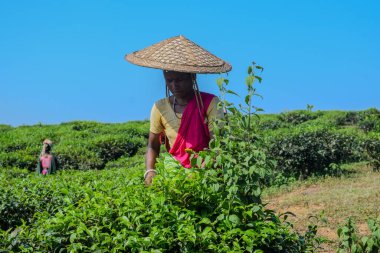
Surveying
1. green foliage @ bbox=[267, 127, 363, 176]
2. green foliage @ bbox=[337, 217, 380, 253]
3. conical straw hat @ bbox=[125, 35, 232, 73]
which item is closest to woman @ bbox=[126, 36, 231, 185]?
conical straw hat @ bbox=[125, 35, 232, 73]

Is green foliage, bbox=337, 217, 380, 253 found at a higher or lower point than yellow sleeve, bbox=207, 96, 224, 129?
lower

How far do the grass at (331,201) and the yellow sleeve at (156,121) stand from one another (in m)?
2.35

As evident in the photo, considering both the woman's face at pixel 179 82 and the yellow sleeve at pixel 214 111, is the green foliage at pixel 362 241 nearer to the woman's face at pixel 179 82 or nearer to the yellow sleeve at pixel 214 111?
the yellow sleeve at pixel 214 111

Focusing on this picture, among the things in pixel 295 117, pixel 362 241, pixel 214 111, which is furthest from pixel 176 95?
pixel 295 117

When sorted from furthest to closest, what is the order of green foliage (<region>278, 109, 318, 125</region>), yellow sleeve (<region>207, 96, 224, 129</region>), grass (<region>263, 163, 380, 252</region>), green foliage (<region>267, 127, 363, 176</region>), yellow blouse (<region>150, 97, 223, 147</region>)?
green foliage (<region>278, 109, 318, 125</region>) < green foliage (<region>267, 127, 363, 176</region>) < grass (<region>263, 163, 380, 252</region>) < yellow blouse (<region>150, 97, 223, 147</region>) < yellow sleeve (<region>207, 96, 224, 129</region>)

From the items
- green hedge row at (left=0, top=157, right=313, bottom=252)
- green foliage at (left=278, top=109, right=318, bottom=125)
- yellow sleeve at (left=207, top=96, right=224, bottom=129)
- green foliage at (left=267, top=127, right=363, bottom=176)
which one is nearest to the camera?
green hedge row at (left=0, top=157, right=313, bottom=252)

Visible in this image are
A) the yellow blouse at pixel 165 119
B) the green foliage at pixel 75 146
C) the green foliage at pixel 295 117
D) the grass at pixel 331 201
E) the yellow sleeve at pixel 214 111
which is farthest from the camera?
the green foliage at pixel 295 117

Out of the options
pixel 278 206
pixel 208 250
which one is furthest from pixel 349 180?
pixel 208 250

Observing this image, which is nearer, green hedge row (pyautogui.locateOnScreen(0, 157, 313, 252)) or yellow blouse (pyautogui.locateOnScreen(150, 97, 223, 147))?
green hedge row (pyautogui.locateOnScreen(0, 157, 313, 252))

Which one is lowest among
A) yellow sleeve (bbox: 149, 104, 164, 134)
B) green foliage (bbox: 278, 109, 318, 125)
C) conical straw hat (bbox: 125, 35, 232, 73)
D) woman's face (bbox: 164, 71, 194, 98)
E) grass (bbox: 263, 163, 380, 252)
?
grass (bbox: 263, 163, 380, 252)

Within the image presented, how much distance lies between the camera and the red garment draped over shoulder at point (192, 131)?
4.73 m

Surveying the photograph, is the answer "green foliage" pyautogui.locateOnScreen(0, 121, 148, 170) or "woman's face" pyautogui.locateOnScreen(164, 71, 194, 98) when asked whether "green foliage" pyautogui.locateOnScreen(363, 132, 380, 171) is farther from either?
"woman's face" pyautogui.locateOnScreen(164, 71, 194, 98)

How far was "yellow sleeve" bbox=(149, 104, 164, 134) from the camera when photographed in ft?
16.5

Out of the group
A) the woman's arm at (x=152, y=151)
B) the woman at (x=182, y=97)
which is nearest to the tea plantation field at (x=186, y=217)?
the woman's arm at (x=152, y=151)
